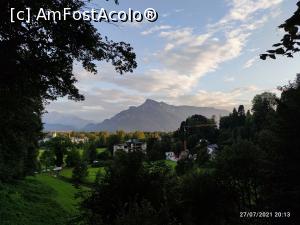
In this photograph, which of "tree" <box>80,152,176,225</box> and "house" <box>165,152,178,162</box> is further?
"house" <box>165,152,178,162</box>

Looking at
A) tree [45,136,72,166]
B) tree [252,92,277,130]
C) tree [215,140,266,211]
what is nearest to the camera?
tree [215,140,266,211]

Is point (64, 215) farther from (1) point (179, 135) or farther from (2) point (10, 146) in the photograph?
(1) point (179, 135)

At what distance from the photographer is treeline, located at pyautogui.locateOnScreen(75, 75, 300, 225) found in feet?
54.2

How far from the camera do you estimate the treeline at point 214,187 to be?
650 inches

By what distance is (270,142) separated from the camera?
97.6 ft

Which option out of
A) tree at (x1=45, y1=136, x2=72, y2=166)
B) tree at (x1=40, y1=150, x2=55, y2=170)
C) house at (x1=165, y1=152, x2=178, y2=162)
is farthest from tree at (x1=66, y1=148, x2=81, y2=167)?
house at (x1=165, y1=152, x2=178, y2=162)

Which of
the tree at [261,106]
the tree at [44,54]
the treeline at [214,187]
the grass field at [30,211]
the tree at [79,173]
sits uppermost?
the tree at [261,106]

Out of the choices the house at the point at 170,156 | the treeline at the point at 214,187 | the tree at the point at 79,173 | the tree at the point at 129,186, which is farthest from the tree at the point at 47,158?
the tree at the point at 129,186

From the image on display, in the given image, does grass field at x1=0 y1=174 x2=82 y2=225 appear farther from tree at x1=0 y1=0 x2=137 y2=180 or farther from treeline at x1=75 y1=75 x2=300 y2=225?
tree at x1=0 y1=0 x2=137 y2=180

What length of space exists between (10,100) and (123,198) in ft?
26.2

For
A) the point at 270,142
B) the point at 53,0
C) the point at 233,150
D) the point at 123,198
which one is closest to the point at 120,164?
the point at 123,198

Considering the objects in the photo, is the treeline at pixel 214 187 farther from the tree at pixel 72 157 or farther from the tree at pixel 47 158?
the tree at pixel 47 158

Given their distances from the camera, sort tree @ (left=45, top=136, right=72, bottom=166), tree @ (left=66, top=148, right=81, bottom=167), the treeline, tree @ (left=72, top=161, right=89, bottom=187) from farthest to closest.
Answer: tree @ (left=45, top=136, right=72, bottom=166), tree @ (left=66, top=148, right=81, bottom=167), tree @ (left=72, top=161, right=89, bottom=187), the treeline

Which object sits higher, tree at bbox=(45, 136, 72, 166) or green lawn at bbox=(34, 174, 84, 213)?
tree at bbox=(45, 136, 72, 166)
